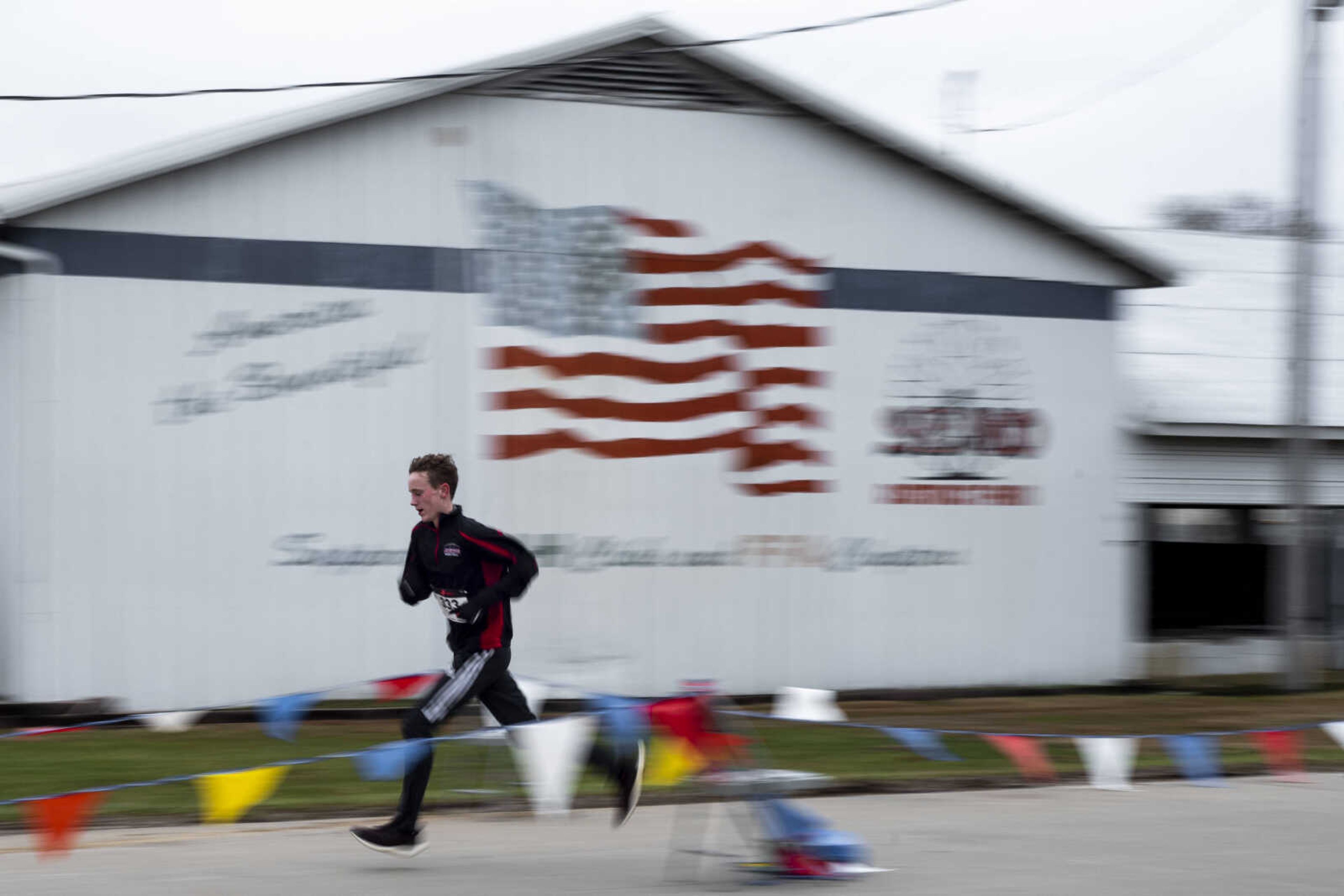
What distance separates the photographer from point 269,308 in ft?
43.8

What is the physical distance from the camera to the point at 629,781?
755 centimetres

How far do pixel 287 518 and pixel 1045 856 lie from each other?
7.64 meters

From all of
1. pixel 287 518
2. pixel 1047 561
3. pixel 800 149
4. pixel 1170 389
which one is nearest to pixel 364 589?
pixel 287 518

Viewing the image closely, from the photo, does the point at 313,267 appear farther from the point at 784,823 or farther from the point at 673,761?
the point at 784,823

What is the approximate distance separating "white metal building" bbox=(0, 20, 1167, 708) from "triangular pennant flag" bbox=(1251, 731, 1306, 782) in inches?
163

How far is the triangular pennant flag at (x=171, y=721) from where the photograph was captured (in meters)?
9.35

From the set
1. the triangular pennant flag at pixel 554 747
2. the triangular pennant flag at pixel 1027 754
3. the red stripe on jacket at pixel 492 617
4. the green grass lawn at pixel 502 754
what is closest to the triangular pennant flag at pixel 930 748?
the green grass lawn at pixel 502 754

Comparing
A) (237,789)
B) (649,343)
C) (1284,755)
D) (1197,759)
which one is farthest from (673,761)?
(649,343)

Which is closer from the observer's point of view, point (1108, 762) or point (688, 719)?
point (688, 719)

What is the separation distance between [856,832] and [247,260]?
7.53m

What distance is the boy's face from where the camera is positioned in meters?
7.33

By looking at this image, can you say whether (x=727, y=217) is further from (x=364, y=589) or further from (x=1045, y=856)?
(x=1045, y=856)

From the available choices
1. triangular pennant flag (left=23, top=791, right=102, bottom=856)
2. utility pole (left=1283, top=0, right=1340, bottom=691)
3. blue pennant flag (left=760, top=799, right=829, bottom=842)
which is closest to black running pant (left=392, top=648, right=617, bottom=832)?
blue pennant flag (left=760, top=799, right=829, bottom=842)

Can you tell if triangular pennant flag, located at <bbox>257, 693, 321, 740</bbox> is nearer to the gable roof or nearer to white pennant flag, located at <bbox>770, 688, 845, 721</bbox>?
white pennant flag, located at <bbox>770, 688, 845, 721</bbox>
